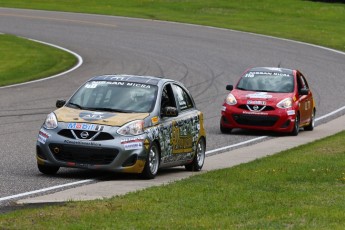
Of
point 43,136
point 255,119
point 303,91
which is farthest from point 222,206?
point 303,91

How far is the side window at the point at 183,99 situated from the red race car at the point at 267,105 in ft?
21.7

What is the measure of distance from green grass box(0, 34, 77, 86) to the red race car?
28.9 feet

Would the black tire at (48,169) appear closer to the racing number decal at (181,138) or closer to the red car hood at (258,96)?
the racing number decal at (181,138)

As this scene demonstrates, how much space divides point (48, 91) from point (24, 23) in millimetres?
21107

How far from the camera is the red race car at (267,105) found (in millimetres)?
24719

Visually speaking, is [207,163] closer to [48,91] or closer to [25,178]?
[25,178]

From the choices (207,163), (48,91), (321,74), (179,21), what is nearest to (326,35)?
(179,21)

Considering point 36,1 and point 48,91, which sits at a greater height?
point 48,91

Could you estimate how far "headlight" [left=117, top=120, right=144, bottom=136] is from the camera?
1548 cm

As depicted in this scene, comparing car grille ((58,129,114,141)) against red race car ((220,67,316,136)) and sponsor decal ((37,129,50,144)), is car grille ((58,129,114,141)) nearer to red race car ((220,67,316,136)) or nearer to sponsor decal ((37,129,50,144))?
sponsor decal ((37,129,50,144))

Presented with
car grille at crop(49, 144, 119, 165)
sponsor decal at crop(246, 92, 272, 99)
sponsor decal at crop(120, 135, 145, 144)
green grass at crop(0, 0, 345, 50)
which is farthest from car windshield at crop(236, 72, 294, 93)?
green grass at crop(0, 0, 345, 50)

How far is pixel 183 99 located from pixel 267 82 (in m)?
8.72

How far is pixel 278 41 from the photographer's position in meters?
48.2

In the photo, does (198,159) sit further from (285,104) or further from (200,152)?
(285,104)
